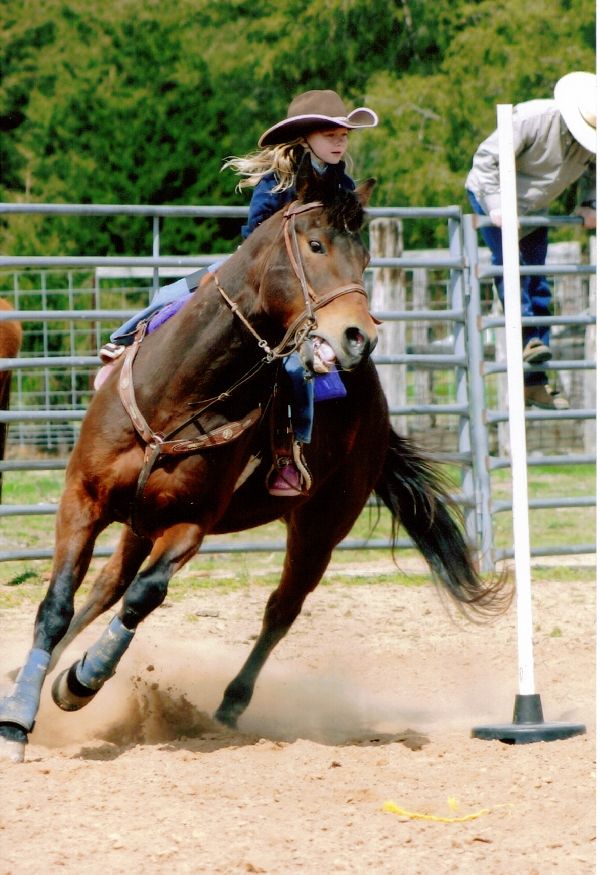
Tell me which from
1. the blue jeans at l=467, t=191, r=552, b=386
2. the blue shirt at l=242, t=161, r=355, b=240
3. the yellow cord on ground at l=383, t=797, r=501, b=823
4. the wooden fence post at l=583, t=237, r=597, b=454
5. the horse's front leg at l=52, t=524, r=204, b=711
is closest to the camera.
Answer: the yellow cord on ground at l=383, t=797, r=501, b=823

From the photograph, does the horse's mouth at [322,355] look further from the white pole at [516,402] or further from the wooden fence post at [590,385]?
Answer: the wooden fence post at [590,385]

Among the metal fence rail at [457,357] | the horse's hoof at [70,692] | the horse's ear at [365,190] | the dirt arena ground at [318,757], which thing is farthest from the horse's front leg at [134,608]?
the metal fence rail at [457,357]

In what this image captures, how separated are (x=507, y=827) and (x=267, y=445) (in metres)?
1.99

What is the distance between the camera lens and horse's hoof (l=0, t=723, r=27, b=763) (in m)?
4.40

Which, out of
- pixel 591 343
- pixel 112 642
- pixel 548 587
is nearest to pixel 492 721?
pixel 112 642

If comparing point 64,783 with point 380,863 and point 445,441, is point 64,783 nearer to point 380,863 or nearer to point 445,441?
point 380,863

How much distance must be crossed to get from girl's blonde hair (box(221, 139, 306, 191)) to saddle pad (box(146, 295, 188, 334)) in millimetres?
491

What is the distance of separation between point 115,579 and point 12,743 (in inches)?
42.8

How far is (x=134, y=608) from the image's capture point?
468cm

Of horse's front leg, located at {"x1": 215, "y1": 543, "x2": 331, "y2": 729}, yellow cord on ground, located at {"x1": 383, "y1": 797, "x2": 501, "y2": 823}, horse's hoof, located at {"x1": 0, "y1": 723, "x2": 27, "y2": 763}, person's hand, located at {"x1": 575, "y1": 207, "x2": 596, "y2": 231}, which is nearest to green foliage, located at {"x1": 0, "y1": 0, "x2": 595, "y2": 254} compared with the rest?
person's hand, located at {"x1": 575, "y1": 207, "x2": 596, "y2": 231}

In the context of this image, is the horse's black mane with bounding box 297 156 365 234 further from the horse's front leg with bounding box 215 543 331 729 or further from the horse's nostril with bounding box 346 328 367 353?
the horse's front leg with bounding box 215 543 331 729

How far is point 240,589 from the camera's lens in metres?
8.00

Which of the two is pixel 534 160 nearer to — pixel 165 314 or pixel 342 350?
pixel 165 314

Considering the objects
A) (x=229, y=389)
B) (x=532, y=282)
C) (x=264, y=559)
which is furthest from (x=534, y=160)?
(x=229, y=389)
